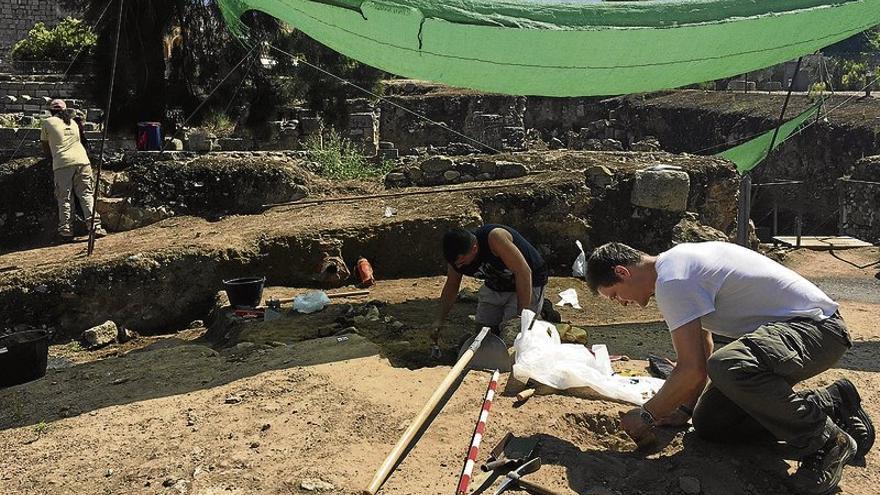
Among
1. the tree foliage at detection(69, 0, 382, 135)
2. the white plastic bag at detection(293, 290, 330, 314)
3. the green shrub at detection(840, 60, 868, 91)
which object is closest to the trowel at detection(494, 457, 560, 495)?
the white plastic bag at detection(293, 290, 330, 314)

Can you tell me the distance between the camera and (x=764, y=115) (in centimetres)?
1833

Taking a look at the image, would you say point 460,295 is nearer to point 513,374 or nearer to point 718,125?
point 513,374

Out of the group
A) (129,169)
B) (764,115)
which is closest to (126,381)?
(129,169)

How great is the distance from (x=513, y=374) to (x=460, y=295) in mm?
2803

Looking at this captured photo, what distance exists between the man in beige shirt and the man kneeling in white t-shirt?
636cm

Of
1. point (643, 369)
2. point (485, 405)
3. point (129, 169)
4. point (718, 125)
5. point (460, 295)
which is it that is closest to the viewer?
point (485, 405)

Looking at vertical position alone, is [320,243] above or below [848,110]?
below

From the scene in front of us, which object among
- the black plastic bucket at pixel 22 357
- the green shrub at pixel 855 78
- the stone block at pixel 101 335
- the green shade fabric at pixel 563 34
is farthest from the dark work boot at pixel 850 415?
the green shrub at pixel 855 78

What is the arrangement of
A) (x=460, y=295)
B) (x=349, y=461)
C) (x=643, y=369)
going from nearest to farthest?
(x=349, y=461) → (x=643, y=369) → (x=460, y=295)

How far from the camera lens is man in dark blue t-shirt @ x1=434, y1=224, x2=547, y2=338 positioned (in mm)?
4090

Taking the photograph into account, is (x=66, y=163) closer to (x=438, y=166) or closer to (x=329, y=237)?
(x=329, y=237)

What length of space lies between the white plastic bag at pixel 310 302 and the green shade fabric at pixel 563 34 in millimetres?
1925

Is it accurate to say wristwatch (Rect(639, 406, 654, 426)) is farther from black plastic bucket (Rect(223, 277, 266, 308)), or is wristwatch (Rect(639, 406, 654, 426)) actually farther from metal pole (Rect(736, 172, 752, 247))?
black plastic bucket (Rect(223, 277, 266, 308))

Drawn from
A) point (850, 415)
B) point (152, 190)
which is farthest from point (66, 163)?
point (850, 415)
